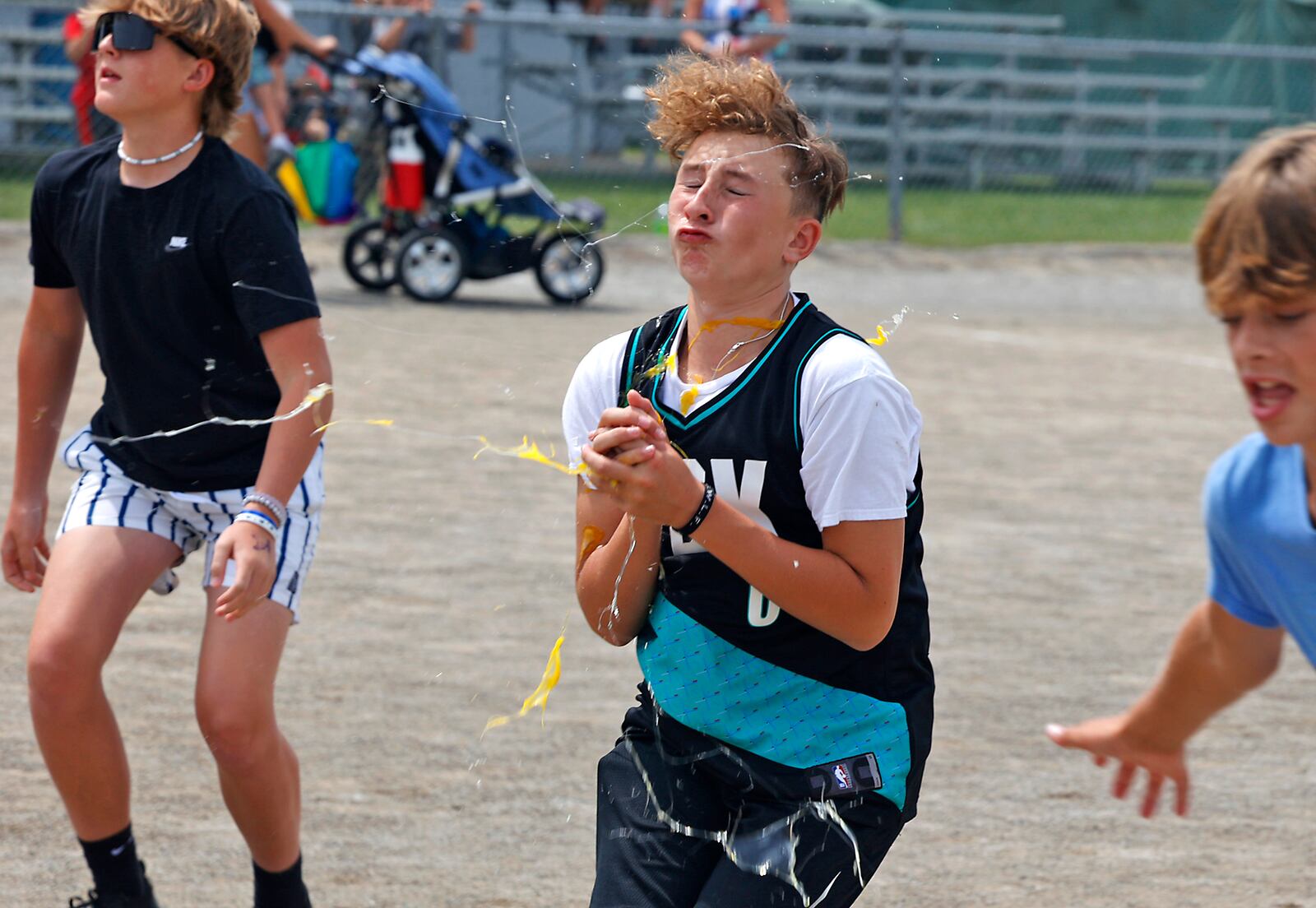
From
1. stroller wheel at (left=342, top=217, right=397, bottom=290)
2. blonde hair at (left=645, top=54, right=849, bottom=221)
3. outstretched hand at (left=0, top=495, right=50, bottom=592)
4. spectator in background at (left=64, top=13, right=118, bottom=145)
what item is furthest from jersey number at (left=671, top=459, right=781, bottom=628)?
stroller wheel at (left=342, top=217, right=397, bottom=290)

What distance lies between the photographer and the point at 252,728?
309 cm

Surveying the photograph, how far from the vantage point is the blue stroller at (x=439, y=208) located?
10.6 metres

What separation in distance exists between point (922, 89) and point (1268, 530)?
1498 cm

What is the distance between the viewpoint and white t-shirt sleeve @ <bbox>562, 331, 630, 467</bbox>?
8.49 feet

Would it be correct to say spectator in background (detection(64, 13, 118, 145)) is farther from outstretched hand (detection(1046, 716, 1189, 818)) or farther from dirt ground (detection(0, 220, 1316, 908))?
outstretched hand (detection(1046, 716, 1189, 818))

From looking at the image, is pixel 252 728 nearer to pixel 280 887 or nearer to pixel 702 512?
pixel 280 887

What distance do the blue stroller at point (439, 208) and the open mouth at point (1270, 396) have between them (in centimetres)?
813

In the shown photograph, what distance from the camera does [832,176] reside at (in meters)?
2.56

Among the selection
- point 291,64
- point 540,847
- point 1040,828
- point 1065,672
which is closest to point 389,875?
point 540,847

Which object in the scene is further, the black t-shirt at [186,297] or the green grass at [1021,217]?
the green grass at [1021,217]

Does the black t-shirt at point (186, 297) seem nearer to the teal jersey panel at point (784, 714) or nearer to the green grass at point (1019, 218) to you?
the teal jersey panel at point (784, 714)

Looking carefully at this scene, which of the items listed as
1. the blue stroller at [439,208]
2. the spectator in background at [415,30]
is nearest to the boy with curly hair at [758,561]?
the blue stroller at [439,208]

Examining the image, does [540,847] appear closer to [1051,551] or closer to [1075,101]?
[1051,551]

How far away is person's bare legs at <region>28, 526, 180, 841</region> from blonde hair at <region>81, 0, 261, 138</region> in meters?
0.82
